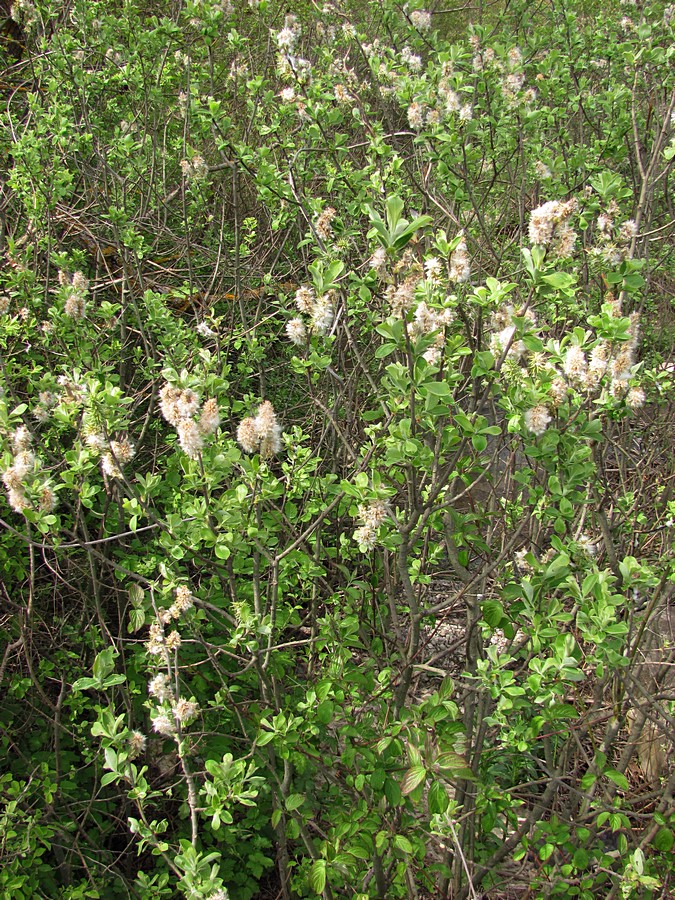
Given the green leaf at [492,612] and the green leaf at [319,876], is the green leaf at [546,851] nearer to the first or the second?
the green leaf at [319,876]

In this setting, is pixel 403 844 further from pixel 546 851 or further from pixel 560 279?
pixel 560 279

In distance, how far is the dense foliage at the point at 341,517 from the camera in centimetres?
184

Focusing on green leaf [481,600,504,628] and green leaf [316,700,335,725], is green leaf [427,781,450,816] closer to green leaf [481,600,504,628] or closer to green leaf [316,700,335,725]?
green leaf [316,700,335,725]

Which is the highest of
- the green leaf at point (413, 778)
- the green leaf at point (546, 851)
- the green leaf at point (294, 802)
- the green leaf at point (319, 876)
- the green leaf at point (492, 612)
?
the green leaf at point (492, 612)

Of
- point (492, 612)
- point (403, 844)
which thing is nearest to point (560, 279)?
point (492, 612)

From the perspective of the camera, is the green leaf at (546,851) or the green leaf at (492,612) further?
the green leaf at (546,851)

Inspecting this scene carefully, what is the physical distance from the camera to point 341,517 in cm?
314

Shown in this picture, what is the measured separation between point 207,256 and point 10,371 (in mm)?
1382

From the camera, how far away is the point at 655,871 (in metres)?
2.34

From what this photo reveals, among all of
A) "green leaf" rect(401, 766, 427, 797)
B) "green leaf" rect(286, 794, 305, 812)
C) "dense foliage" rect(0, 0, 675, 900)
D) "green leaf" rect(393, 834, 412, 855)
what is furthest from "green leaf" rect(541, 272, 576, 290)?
"green leaf" rect(286, 794, 305, 812)

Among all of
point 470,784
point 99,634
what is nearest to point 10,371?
point 99,634

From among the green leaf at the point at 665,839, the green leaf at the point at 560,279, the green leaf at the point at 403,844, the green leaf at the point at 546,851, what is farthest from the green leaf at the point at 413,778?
the green leaf at the point at 560,279

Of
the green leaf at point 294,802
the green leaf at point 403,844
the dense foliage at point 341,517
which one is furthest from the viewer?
the green leaf at point 294,802

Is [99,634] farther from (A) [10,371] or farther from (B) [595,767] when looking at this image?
(B) [595,767]
